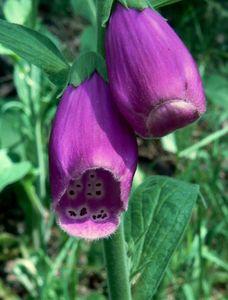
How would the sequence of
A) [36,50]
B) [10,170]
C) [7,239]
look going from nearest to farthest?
[36,50] → [10,170] → [7,239]

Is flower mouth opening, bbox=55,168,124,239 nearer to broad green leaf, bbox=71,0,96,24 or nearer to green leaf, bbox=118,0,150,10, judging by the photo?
green leaf, bbox=118,0,150,10

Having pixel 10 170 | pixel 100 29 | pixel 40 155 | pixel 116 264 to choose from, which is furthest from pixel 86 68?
pixel 40 155

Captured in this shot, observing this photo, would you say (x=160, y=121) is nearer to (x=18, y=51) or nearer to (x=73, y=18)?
(x=18, y=51)

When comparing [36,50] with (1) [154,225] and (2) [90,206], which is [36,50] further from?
(1) [154,225]

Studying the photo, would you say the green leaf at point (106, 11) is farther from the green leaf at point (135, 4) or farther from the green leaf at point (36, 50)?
the green leaf at point (36, 50)

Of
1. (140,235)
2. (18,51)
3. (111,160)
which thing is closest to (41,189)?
(140,235)

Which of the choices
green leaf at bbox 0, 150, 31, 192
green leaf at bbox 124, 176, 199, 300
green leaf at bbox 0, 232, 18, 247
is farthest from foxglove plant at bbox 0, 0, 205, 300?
green leaf at bbox 0, 232, 18, 247
